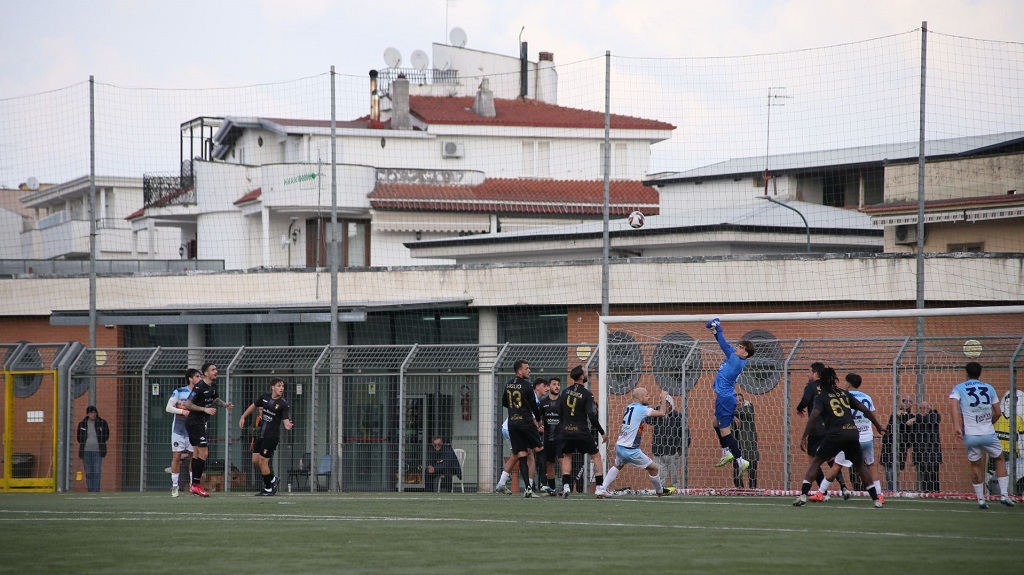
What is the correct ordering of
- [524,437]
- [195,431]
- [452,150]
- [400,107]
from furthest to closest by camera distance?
1. [400,107]
2. [452,150]
3. [195,431]
4. [524,437]

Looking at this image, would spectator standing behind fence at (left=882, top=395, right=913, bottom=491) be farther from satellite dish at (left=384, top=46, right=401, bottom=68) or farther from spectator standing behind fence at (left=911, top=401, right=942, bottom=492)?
satellite dish at (left=384, top=46, right=401, bottom=68)

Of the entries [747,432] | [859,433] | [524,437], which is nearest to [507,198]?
[747,432]

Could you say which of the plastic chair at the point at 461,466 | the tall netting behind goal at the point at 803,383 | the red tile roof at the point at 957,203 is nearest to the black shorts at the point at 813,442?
the tall netting behind goal at the point at 803,383

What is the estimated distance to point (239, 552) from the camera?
942 cm

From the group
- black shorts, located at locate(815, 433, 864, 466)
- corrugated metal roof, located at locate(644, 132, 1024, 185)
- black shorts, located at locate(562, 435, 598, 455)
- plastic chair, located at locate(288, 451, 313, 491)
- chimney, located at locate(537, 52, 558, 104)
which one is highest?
chimney, located at locate(537, 52, 558, 104)

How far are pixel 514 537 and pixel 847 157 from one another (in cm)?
3074

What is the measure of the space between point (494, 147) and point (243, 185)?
34.5 ft

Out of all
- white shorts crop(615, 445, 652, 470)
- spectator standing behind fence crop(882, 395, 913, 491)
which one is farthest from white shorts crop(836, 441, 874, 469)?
white shorts crop(615, 445, 652, 470)

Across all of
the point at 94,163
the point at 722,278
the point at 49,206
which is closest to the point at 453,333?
the point at 722,278

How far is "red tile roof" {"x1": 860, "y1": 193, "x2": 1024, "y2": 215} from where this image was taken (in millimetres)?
25375

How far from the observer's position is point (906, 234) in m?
27.8

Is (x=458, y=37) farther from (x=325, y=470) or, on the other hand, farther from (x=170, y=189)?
(x=325, y=470)

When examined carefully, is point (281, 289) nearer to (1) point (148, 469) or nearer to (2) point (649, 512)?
(1) point (148, 469)

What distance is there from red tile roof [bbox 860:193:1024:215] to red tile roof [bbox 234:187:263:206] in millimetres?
23294
